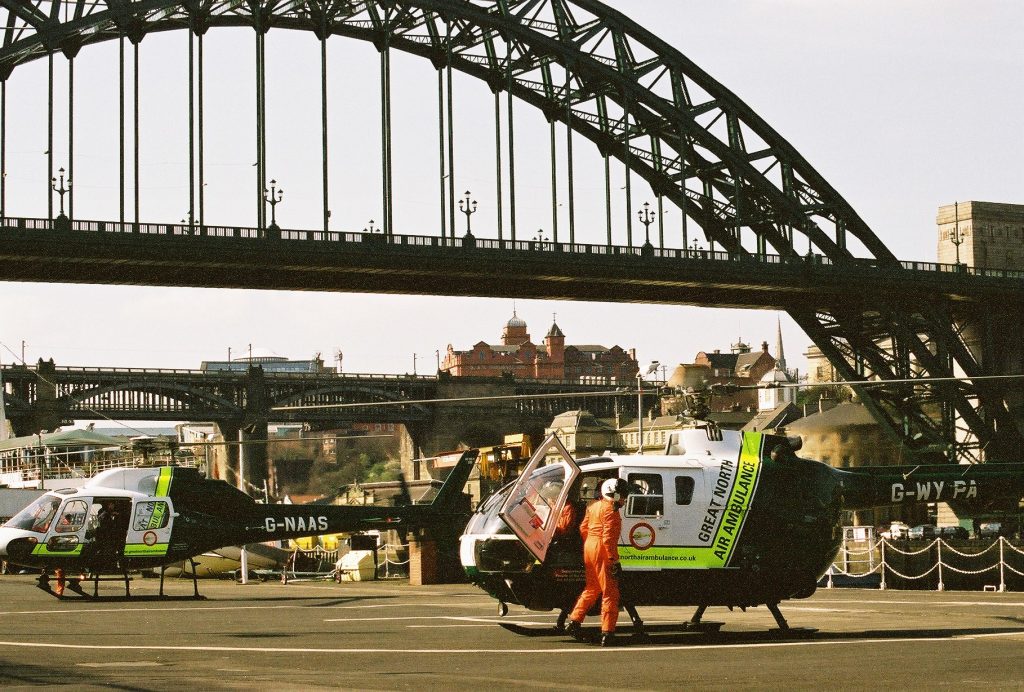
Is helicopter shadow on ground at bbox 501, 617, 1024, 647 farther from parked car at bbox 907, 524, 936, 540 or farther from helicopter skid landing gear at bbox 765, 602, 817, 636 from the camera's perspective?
parked car at bbox 907, 524, 936, 540

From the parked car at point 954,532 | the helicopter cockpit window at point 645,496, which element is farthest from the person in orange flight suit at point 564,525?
the parked car at point 954,532

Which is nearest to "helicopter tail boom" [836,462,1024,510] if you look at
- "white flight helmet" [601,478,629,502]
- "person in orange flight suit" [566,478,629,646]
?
"white flight helmet" [601,478,629,502]

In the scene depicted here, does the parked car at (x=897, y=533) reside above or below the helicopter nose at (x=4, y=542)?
below

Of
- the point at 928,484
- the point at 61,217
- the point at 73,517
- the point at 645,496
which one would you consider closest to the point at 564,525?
the point at 645,496

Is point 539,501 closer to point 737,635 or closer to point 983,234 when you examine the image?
point 737,635

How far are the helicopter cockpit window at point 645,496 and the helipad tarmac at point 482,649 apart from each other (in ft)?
5.22

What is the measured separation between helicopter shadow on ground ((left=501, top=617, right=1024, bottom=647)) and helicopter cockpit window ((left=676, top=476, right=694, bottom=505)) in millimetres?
1708

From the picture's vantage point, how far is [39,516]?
32281mm

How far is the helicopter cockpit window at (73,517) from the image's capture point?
3203cm

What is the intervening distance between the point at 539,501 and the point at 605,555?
197 centimetres

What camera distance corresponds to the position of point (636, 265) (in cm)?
8106

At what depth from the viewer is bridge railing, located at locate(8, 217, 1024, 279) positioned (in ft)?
227

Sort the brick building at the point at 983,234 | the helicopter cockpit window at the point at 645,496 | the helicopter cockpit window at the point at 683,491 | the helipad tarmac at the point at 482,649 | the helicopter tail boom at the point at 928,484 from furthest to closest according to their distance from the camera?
1. the brick building at the point at 983,234
2. the helicopter tail boom at the point at 928,484
3. the helicopter cockpit window at the point at 683,491
4. the helicopter cockpit window at the point at 645,496
5. the helipad tarmac at the point at 482,649

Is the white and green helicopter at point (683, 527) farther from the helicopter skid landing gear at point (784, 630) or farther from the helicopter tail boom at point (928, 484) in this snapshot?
the helicopter tail boom at point (928, 484)
